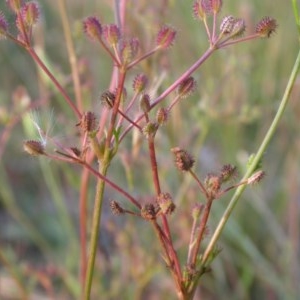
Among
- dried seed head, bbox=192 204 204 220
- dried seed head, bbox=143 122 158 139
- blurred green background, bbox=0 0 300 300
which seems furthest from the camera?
blurred green background, bbox=0 0 300 300

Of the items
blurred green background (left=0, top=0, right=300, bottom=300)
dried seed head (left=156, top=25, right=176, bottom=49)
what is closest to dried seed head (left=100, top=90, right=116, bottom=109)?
dried seed head (left=156, top=25, right=176, bottom=49)

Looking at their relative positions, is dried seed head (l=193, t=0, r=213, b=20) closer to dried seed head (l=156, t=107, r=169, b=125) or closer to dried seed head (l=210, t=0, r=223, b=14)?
dried seed head (l=210, t=0, r=223, b=14)

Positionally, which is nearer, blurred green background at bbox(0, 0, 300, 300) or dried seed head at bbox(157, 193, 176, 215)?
dried seed head at bbox(157, 193, 176, 215)

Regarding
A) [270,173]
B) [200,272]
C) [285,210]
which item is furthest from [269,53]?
[200,272]

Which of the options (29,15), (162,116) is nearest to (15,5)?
(29,15)

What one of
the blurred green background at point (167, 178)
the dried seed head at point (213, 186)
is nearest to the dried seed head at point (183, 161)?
the dried seed head at point (213, 186)

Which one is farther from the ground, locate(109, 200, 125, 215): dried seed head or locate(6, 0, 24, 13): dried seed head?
locate(6, 0, 24, 13): dried seed head

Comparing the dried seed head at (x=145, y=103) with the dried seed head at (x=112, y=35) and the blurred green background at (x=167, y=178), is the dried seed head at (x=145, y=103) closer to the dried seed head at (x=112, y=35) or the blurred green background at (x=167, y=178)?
the dried seed head at (x=112, y=35)
